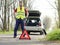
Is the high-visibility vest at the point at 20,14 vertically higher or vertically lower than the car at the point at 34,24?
higher

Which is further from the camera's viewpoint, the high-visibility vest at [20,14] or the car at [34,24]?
the car at [34,24]

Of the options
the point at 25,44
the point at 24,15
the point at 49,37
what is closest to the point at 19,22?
the point at 24,15

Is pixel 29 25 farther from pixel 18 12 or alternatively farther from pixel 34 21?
pixel 18 12

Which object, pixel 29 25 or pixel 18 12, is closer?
pixel 18 12

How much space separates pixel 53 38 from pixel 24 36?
6.55ft

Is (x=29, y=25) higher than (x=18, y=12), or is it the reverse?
(x=18, y=12)

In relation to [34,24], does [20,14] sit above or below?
above

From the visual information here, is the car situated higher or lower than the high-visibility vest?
lower

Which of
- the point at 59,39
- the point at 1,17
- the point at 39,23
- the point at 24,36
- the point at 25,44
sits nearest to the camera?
the point at 25,44

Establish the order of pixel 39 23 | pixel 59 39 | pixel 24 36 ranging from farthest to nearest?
pixel 39 23, pixel 24 36, pixel 59 39

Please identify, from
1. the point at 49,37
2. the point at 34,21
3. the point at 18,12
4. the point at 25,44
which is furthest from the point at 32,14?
the point at 25,44

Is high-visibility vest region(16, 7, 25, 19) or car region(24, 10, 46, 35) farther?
car region(24, 10, 46, 35)

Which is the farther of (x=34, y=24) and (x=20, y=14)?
(x=34, y=24)

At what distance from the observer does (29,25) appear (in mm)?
23422
